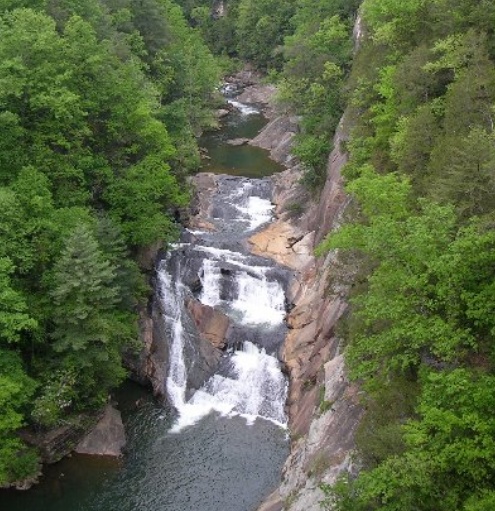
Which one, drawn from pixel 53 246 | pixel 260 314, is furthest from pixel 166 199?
pixel 53 246

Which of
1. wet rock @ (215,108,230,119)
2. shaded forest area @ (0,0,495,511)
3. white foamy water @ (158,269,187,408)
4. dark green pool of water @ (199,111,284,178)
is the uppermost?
shaded forest area @ (0,0,495,511)

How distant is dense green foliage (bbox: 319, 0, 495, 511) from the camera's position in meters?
Answer: 13.1

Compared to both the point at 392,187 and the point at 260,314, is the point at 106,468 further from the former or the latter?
the point at 392,187

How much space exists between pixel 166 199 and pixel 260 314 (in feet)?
30.2

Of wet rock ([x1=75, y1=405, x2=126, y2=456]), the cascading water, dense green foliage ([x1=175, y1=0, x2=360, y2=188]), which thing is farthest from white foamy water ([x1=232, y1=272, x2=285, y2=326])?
dense green foliage ([x1=175, y1=0, x2=360, y2=188])

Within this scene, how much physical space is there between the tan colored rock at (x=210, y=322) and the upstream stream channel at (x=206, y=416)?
38 cm

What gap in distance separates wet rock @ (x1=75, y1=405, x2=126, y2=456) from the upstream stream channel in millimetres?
367

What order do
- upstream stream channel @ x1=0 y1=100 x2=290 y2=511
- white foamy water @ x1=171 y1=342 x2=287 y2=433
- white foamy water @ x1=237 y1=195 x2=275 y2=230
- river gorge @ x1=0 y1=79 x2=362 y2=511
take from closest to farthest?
river gorge @ x1=0 y1=79 x2=362 y2=511 < upstream stream channel @ x1=0 y1=100 x2=290 y2=511 < white foamy water @ x1=171 y1=342 x2=287 y2=433 < white foamy water @ x1=237 y1=195 x2=275 y2=230

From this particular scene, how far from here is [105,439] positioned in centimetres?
2578

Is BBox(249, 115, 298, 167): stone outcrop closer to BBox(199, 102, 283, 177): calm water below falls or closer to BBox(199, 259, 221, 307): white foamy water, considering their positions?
BBox(199, 102, 283, 177): calm water below falls

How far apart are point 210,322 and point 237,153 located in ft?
90.9

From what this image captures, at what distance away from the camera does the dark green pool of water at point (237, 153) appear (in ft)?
171

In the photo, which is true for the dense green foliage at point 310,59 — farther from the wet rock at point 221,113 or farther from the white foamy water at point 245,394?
the white foamy water at point 245,394

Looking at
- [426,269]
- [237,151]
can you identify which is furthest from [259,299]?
[237,151]
